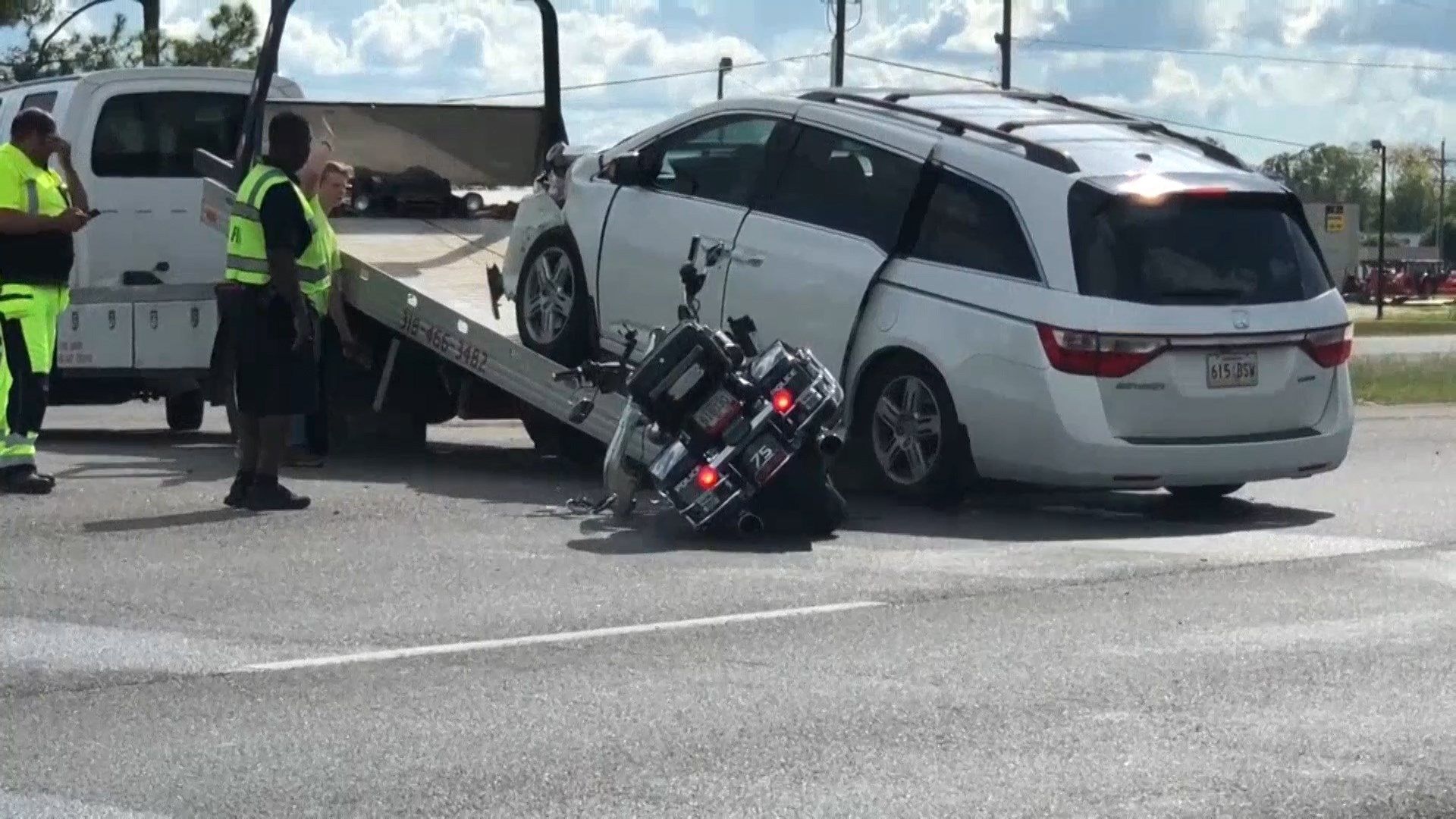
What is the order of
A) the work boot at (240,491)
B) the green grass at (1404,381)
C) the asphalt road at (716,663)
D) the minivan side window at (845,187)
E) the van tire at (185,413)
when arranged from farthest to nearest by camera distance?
1. the green grass at (1404,381)
2. the van tire at (185,413)
3. the minivan side window at (845,187)
4. the work boot at (240,491)
5. the asphalt road at (716,663)

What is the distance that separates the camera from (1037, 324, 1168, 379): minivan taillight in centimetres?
1138

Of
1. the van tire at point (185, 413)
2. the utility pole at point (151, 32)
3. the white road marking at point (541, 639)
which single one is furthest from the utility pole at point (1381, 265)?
the white road marking at point (541, 639)

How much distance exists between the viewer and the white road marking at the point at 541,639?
7848 millimetres

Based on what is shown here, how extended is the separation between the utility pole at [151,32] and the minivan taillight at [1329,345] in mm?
30153

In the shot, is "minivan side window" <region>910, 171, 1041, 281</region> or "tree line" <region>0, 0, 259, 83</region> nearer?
"minivan side window" <region>910, 171, 1041, 281</region>

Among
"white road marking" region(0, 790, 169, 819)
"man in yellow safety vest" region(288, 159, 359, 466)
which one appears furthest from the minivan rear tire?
"white road marking" region(0, 790, 169, 819)

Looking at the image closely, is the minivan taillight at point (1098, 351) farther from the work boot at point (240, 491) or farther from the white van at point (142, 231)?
the white van at point (142, 231)

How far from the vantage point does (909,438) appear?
1205 cm

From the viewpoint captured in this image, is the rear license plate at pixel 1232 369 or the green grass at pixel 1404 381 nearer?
the rear license plate at pixel 1232 369

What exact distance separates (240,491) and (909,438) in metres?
3.15

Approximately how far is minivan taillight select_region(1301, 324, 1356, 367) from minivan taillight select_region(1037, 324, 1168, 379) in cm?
91

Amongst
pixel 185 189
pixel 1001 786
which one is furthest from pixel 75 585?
pixel 185 189

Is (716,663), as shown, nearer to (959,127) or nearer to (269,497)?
(269,497)

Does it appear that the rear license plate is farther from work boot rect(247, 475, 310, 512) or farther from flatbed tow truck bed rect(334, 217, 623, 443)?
work boot rect(247, 475, 310, 512)
